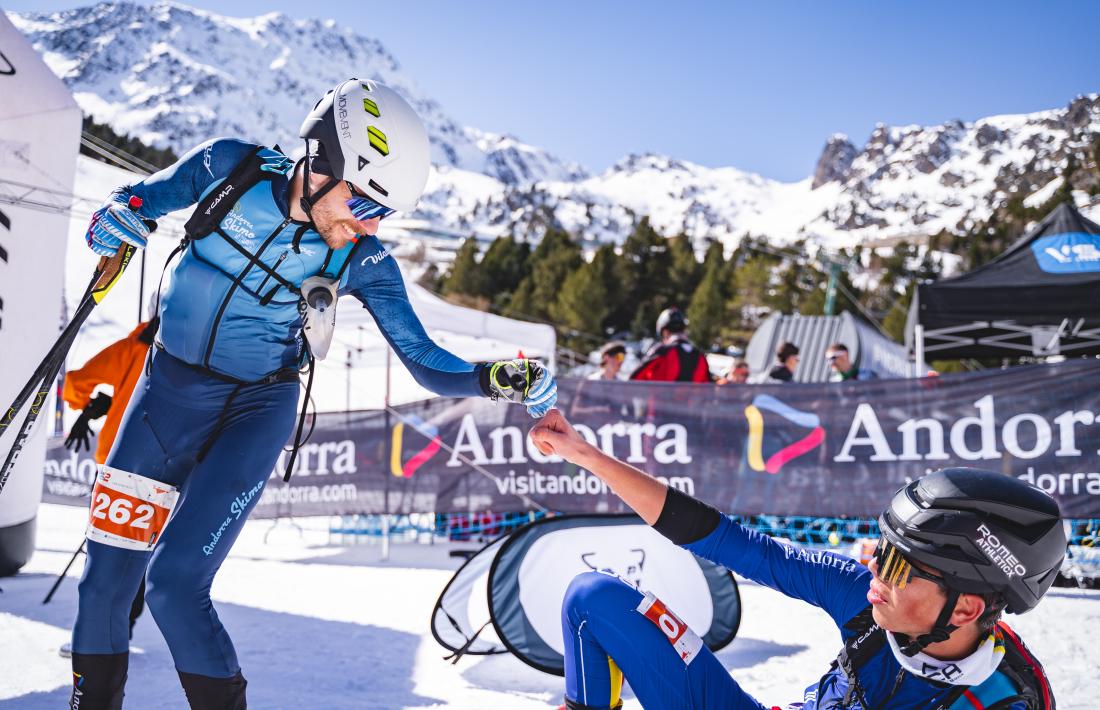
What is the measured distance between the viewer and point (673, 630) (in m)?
2.25

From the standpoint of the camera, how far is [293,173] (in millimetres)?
2674

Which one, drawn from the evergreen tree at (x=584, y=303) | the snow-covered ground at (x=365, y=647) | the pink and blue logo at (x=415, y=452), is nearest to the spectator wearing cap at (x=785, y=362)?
the snow-covered ground at (x=365, y=647)

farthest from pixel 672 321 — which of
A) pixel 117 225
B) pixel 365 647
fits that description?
pixel 117 225

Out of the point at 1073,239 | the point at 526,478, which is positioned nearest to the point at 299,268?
the point at 526,478

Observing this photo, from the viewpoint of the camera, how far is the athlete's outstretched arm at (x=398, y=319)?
2.74 meters

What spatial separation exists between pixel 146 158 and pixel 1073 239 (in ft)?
193

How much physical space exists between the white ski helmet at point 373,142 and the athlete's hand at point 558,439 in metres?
0.82

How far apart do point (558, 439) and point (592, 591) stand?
1.50ft

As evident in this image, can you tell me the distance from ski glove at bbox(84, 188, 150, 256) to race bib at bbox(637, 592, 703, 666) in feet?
6.45

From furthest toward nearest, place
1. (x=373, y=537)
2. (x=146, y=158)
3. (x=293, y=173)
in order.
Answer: (x=146, y=158) < (x=373, y=537) < (x=293, y=173)

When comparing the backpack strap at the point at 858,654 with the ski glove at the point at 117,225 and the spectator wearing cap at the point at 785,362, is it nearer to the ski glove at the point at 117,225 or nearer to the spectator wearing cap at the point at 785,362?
the ski glove at the point at 117,225

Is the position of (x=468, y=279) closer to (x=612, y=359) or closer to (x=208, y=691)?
(x=612, y=359)

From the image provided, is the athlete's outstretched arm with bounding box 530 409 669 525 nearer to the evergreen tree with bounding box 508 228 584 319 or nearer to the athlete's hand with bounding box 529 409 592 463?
the athlete's hand with bounding box 529 409 592 463

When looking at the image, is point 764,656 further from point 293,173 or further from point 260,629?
point 293,173
